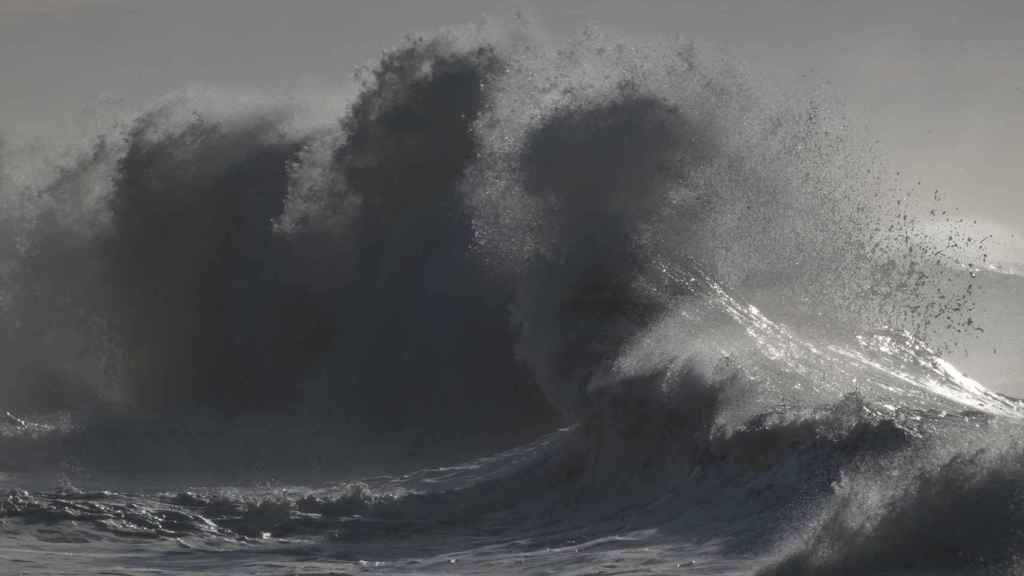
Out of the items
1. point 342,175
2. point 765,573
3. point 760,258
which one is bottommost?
point 765,573

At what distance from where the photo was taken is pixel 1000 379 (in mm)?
18859

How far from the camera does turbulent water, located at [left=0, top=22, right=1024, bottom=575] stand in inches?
406

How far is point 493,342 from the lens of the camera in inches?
675

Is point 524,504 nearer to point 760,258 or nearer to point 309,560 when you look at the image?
point 309,560

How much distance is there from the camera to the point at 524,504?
1232cm

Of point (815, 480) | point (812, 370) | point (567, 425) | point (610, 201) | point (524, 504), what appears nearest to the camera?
point (815, 480)

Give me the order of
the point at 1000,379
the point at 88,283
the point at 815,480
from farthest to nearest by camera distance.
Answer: the point at 88,283, the point at 1000,379, the point at 815,480

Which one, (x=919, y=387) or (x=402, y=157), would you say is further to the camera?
(x=402, y=157)

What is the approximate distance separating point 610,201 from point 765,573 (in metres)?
7.64

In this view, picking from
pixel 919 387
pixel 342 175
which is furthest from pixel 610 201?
pixel 342 175

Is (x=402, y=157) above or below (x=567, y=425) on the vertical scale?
above

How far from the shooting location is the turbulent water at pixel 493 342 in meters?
10.3

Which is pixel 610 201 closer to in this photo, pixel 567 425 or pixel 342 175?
pixel 567 425

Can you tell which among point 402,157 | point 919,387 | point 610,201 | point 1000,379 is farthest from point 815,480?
point 402,157
